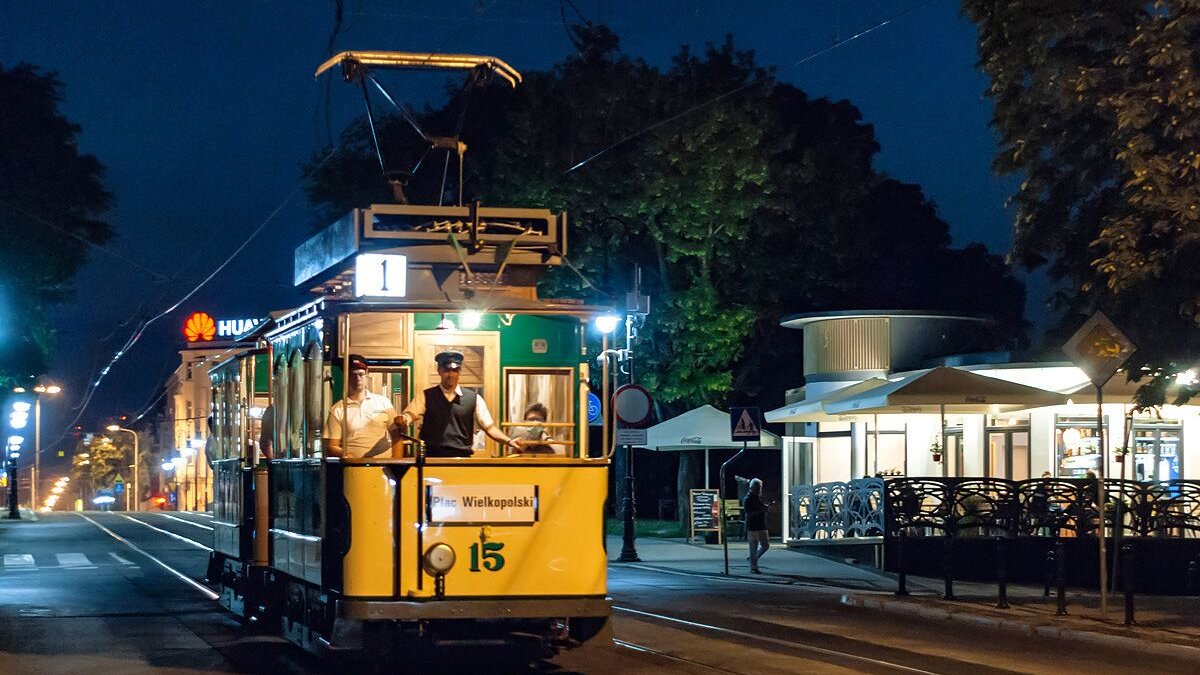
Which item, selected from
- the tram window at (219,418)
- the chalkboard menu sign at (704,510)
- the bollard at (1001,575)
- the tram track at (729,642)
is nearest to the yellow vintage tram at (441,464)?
the tram track at (729,642)

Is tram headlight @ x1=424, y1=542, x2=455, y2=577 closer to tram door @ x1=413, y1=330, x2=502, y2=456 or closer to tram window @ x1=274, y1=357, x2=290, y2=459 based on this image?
tram door @ x1=413, y1=330, x2=502, y2=456

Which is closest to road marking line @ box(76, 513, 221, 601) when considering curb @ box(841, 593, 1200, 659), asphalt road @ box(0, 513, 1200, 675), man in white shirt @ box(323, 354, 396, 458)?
asphalt road @ box(0, 513, 1200, 675)

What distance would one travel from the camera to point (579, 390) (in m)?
12.7

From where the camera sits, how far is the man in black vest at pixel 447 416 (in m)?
11.7

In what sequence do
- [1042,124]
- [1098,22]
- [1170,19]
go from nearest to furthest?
[1170,19] < [1098,22] < [1042,124]

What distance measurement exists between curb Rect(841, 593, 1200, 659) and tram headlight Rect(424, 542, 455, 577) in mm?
7321

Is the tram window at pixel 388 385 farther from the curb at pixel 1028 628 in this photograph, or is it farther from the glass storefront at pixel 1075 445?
the glass storefront at pixel 1075 445

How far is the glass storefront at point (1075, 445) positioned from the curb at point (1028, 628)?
9.10 m

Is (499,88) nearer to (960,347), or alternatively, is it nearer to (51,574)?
(960,347)

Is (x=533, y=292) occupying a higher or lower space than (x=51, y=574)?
higher

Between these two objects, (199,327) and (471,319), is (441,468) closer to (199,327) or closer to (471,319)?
(471,319)

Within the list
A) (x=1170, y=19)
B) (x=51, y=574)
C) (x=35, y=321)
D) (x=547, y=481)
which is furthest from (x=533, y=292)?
(x=35, y=321)

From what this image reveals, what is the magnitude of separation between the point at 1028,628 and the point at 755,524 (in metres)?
9.80

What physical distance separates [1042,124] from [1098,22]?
59.7 inches
